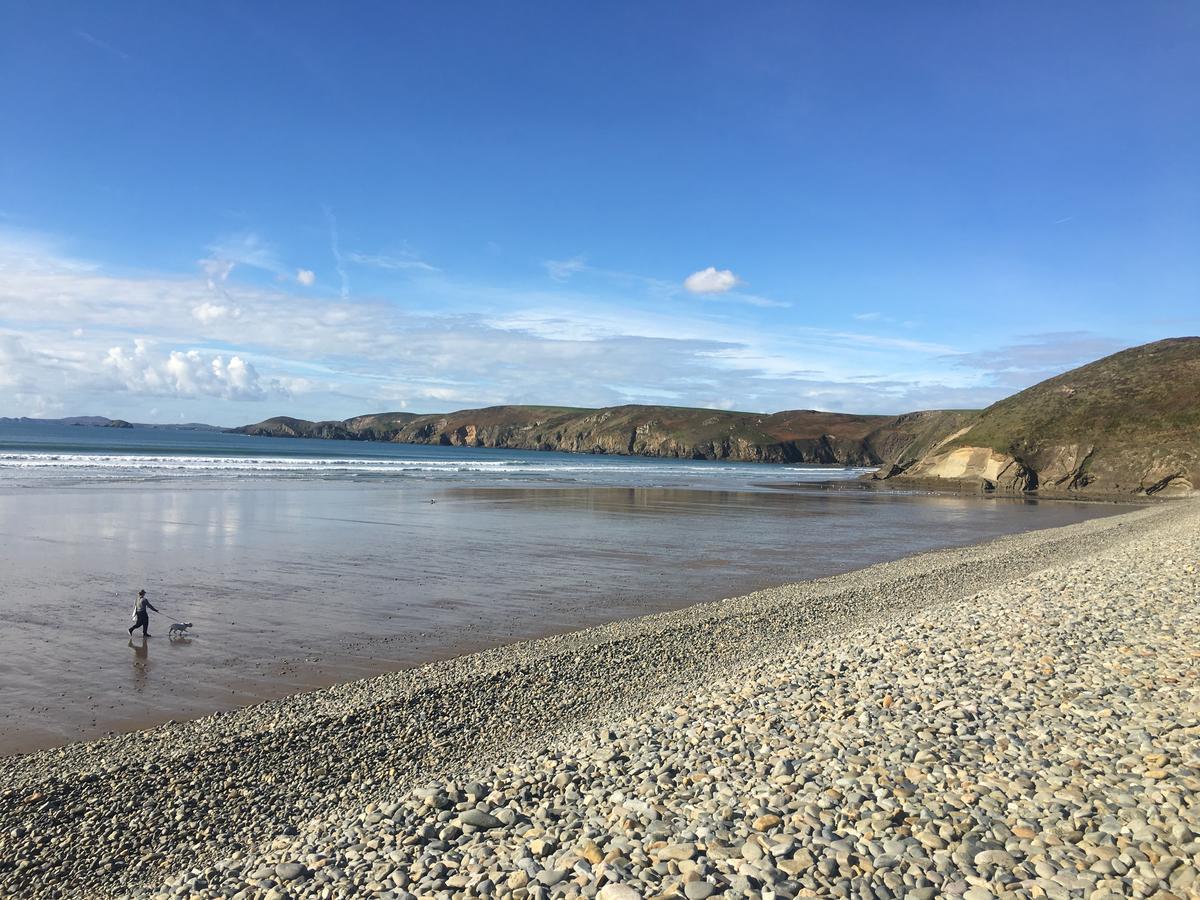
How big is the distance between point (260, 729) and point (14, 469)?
5289 centimetres

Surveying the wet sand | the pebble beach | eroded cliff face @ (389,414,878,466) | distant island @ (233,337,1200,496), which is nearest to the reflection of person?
the wet sand

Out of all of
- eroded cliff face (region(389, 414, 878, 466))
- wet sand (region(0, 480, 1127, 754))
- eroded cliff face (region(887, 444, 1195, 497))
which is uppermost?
eroded cliff face (region(389, 414, 878, 466))

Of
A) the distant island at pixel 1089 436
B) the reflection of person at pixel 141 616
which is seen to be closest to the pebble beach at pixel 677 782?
the reflection of person at pixel 141 616

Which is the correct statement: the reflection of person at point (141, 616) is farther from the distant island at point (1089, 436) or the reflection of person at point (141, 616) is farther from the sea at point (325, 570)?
the distant island at point (1089, 436)

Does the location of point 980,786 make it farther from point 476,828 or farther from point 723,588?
point 723,588

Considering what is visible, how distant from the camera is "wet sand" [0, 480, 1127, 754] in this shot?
1029cm

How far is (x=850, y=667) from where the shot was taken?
945 cm

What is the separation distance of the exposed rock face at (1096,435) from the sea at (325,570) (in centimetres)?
1687

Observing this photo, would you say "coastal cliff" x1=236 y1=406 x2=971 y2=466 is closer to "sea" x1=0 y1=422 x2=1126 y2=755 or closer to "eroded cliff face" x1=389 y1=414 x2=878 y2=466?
"eroded cliff face" x1=389 y1=414 x2=878 y2=466

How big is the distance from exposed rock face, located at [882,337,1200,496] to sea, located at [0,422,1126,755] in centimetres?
1687

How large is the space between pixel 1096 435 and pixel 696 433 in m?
98.9

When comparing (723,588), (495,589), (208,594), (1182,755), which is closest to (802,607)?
(723,588)

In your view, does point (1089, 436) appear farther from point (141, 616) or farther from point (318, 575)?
point (141, 616)

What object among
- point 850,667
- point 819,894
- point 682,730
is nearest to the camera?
point 819,894
